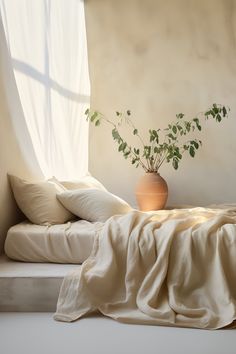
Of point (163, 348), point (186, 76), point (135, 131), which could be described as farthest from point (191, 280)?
point (186, 76)

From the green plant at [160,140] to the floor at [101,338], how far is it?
213 cm

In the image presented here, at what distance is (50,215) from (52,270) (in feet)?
1.69

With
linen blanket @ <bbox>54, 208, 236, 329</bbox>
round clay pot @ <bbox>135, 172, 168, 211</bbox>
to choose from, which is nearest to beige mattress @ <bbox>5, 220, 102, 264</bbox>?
linen blanket @ <bbox>54, 208, 236, 329</bbox>

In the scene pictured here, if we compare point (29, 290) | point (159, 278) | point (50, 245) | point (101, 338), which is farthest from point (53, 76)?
point (101, 338)

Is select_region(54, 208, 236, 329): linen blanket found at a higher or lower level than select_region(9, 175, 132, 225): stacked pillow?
lower

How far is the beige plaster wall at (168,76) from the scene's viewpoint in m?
4.74

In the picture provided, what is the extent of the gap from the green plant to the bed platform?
1945 mm

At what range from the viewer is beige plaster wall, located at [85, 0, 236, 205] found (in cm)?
474

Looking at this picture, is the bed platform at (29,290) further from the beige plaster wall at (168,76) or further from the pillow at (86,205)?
the beige plaster wall at (168,76)

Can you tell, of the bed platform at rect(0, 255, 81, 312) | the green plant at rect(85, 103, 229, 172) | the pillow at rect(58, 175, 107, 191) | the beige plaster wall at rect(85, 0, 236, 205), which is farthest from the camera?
the beige plaster wall at rect(85, 0, 236, 205)

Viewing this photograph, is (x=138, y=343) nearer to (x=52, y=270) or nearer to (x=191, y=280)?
(x=191, y=280)

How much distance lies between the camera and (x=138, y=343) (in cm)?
234

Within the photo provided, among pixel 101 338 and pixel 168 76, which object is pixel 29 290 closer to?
pixel 101 338

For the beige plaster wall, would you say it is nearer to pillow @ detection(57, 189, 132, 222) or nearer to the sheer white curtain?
the sheer white curtain
